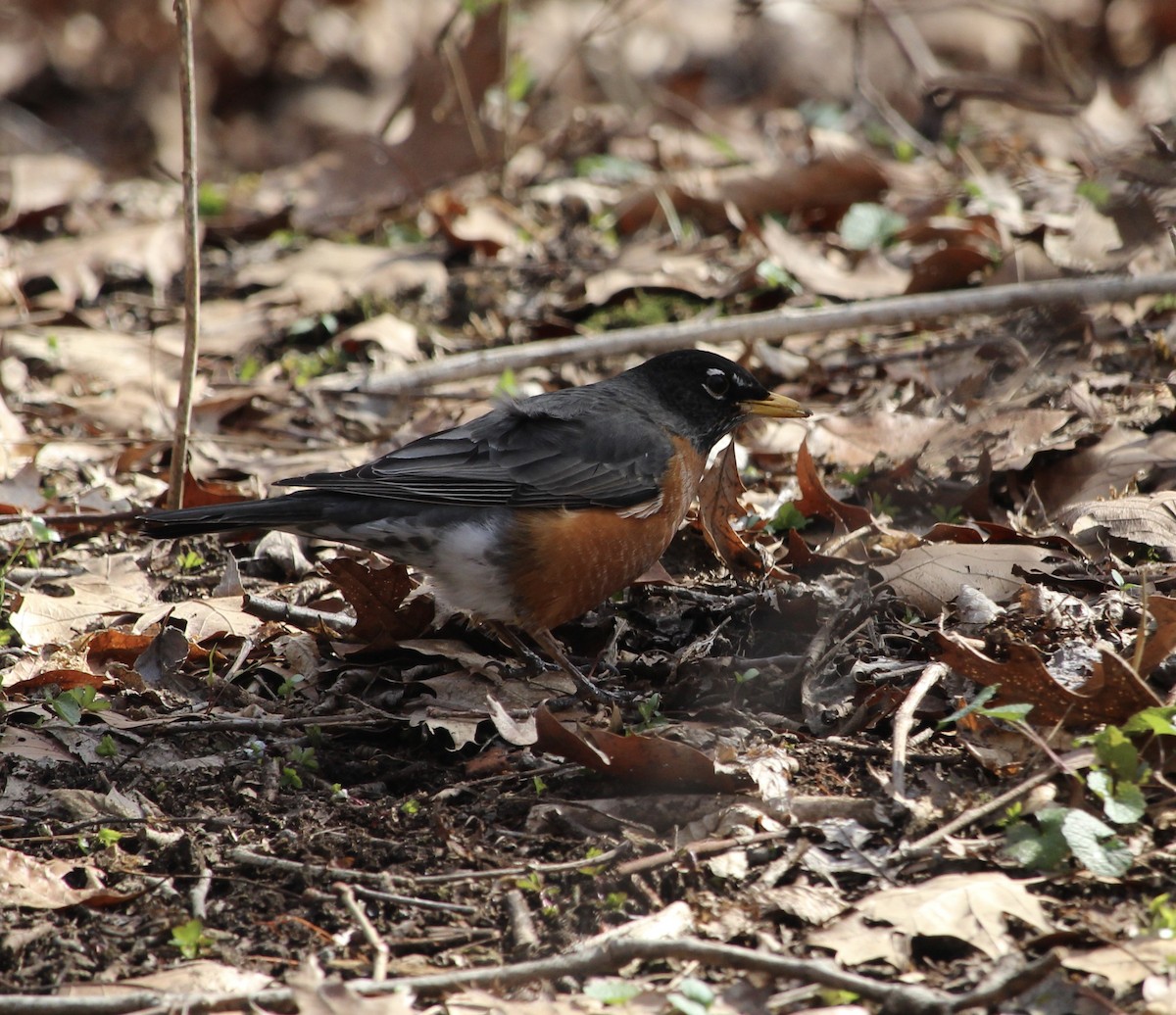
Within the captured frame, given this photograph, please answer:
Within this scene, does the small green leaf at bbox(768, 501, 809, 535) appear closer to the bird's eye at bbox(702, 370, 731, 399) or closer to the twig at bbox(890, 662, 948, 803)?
the bird's eye at bbox(702, 370, 731, 399)

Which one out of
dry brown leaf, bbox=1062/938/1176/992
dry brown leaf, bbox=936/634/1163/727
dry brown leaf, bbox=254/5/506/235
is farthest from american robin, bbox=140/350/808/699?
dry brown leaf, bbox=254/5/506/235

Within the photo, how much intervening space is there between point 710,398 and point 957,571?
4.58 feet

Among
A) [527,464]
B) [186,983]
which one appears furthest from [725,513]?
[186,983]

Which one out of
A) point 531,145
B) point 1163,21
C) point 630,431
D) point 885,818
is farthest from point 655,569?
point 1163,21

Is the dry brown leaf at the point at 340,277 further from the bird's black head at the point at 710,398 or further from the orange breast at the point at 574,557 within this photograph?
the orange breast at the point at 574,557

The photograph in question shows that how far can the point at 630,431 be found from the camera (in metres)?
4.96

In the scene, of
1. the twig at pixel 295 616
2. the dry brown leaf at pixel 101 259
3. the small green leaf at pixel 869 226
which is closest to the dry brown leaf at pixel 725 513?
the twig at pixel 295 616

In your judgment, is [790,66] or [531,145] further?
[790,66]

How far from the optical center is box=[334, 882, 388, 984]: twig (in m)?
2.92

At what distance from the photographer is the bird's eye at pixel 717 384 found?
530 cm

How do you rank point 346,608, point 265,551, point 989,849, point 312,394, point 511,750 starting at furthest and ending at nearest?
point 312,394, point 265,551, point 346,608, point 511,750, point 989,849

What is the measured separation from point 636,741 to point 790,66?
10.6 metres

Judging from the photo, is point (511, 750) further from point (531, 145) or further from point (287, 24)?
point (287, 24)

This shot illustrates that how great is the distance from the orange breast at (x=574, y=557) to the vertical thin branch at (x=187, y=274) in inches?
58.4
